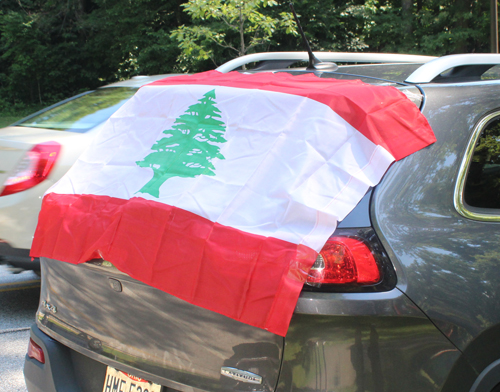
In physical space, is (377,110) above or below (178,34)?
above

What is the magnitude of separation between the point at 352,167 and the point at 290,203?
287mm

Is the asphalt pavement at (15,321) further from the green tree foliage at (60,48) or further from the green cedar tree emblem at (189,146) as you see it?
the green tree foliage at (60,48)

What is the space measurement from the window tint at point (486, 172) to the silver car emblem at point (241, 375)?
3.39ft

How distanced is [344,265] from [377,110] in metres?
0.69

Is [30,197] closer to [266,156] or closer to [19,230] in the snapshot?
[19,230]

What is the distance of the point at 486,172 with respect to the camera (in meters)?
2.07

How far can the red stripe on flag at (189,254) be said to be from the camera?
1.61m

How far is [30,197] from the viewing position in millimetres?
3930

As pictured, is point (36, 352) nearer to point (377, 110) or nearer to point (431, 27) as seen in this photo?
point (377, 110)

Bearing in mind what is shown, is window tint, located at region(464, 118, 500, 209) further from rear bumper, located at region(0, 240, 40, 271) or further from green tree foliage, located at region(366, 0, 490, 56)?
green tree foliage, located at region(366, 0, 490, 56)

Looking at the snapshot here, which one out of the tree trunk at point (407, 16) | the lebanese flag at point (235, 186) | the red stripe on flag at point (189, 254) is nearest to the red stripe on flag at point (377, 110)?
the lebanese flag at point (235, 186)

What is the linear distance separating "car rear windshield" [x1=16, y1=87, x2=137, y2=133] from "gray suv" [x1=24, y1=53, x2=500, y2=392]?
2.47m

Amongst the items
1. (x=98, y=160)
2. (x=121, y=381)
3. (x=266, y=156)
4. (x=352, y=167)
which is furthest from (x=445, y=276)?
(x=98, y=160)

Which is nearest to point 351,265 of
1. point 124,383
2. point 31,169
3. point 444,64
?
point 124,383
